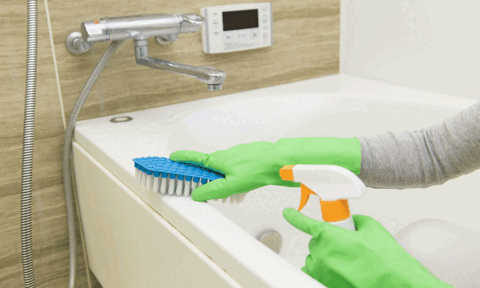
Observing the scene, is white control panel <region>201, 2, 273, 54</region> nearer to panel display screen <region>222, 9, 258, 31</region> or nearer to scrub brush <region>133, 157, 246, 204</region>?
panel display screen <region>222, 9, 258, 31</region>

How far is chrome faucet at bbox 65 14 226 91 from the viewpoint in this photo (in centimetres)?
81

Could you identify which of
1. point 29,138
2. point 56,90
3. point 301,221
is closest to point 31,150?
point 29,138

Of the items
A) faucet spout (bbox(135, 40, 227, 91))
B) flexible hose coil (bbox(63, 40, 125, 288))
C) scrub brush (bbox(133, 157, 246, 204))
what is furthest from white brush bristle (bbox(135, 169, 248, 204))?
flexible hose coil (bbox(63, 40, 125, 288))

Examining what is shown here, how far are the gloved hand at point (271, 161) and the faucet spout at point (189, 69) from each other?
19 centimetres

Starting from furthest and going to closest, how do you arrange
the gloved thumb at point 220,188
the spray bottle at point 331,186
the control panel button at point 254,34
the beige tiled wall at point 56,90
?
1. the control panel button at point 254,34
2. the beige tiled wall at point 56,90
3. the gloved thumb at point 220,188
4. the spray bottle at point 331,186

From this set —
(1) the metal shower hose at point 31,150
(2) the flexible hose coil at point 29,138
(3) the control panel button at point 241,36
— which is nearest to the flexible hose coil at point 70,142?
(1) the metal shower hose at point 31,150

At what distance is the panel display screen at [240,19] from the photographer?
110 centimetres

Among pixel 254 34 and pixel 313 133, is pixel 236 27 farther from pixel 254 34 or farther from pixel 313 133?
pixel 313 133

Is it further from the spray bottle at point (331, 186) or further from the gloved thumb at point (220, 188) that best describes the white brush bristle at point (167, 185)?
the spray bottle at point (331, 186)

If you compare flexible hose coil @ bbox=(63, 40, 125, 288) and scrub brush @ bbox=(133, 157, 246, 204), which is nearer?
scrub brush @ bbox=(133, 157, 246, 204)

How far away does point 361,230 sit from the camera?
505mm

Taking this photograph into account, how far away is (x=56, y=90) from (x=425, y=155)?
0.72 m

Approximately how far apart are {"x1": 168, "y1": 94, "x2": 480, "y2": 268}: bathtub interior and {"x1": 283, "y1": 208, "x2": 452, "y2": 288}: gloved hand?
54 cm

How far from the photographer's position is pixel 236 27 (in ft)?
3.65
